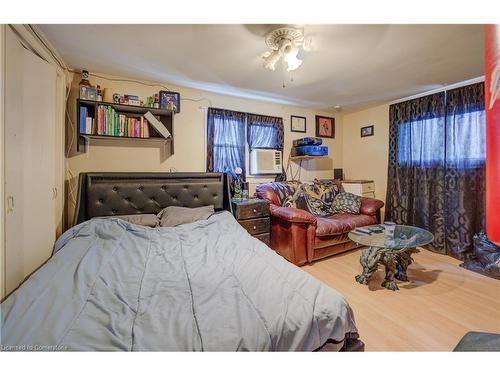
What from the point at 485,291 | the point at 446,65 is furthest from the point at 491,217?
the point at 446,65

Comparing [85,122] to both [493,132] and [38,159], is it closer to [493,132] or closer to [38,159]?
[38,159]

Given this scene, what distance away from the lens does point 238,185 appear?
3047 mm

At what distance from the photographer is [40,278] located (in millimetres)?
1140

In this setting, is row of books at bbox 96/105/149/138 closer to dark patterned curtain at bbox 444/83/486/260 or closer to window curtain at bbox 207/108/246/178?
window curtain at bbox 207/108/246/178

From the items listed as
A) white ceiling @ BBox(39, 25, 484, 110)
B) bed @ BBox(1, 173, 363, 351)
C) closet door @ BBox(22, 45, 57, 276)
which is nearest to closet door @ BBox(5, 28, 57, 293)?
closet door @ BBox(22, 45, 57, 276)

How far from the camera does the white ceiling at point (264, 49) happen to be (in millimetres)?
1622

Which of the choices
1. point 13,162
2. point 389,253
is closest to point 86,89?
point 13,162

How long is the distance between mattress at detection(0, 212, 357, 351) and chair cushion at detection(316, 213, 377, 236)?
134 cm

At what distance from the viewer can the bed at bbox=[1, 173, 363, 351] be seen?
0.75 m

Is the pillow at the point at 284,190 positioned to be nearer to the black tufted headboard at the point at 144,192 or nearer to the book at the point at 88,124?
the black tufted headboard at the point at 144,192

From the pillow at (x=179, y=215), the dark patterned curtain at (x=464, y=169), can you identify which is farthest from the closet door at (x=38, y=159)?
→ the dark patterned curtain at (x=464, y=169)

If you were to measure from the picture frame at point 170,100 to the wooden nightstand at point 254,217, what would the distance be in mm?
1406

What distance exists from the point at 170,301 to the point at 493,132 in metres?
1.20
